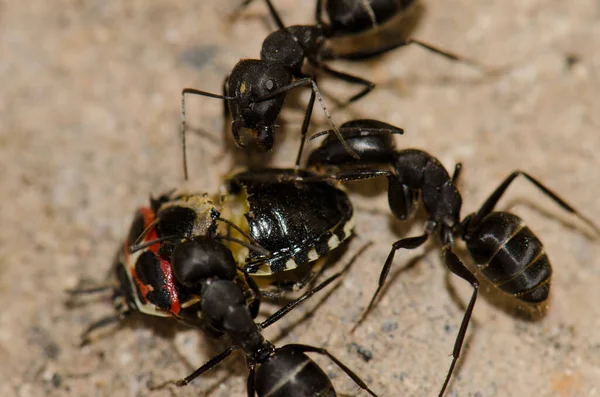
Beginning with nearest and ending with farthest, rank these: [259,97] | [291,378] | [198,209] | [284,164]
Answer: [291,378], [198,209], [259,97], [284,164]

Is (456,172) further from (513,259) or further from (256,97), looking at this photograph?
(256,97)

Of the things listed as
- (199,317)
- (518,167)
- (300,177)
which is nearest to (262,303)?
(199,317)

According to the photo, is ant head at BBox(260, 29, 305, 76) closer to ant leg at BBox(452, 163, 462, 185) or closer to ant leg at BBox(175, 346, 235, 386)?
ant leg at BBox(452, 163, 462, 185)

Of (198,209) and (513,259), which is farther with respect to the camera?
(198,209)

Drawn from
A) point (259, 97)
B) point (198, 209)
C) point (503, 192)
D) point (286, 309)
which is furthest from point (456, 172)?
point (198, 209)

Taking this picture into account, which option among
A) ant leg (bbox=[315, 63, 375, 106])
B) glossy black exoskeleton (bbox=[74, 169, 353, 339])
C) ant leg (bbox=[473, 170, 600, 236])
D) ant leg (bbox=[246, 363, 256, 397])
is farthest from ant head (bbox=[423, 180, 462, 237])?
ant leg (bbox=[246, 363, 256, 397])
